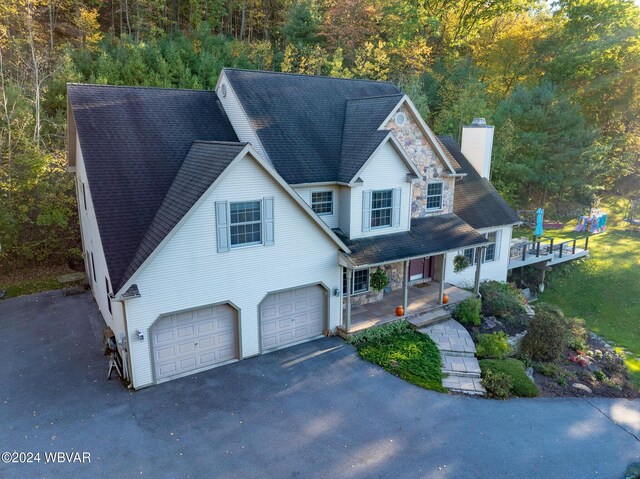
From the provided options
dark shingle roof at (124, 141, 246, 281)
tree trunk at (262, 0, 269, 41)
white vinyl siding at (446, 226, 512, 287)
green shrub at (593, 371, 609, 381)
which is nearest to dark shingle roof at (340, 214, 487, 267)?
white vinyl siding at (446, 226, 512, 287)

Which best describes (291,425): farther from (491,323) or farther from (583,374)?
(583,374)

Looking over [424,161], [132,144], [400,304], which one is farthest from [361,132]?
[132,144]

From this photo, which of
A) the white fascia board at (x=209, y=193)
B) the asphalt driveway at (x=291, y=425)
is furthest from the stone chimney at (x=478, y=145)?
the asphalt driveway at (x=291, y=425)

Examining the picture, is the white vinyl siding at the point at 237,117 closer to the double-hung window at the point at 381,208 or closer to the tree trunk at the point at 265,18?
the double-hung window at the point at 381,208

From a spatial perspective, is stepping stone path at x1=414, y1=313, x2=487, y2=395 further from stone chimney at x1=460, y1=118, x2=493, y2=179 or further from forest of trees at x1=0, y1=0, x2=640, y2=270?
forest of trees at x1=0, y1=0, x2=640, y2=270

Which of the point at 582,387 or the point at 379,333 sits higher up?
the point at 379,333

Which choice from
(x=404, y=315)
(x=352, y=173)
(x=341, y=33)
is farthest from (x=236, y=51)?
(x=404, y=315)

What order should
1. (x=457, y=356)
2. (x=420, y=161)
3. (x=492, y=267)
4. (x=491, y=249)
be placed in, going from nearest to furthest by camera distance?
(x=457, y=356), (x=420, y=161), (x=491, y=249), (x=492, y=267)
